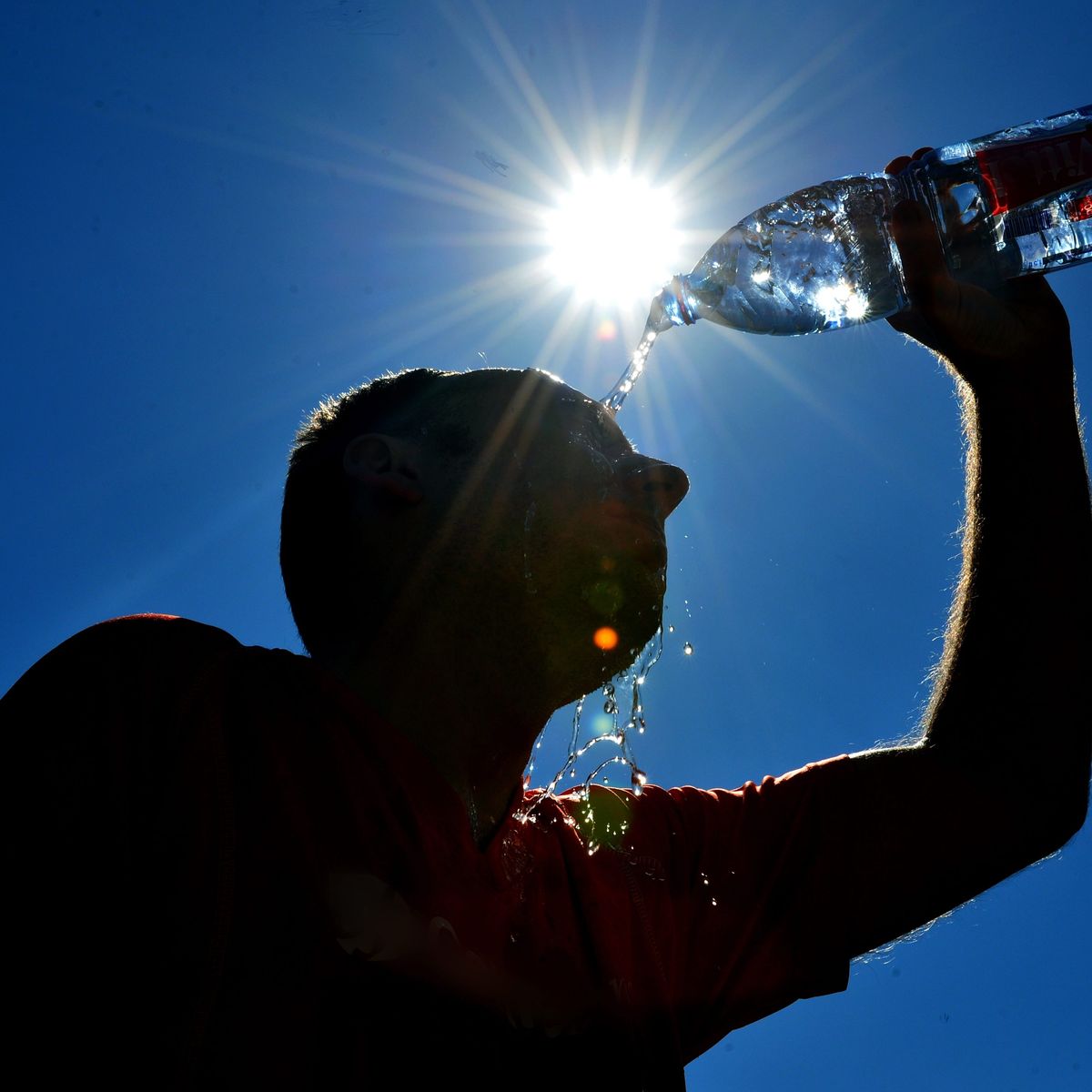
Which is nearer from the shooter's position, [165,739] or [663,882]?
[165,739]

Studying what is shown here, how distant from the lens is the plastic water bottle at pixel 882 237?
251 centimetres

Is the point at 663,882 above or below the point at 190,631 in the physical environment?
below

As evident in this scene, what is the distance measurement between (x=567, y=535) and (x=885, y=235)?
6.73ft

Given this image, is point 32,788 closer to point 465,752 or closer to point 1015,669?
point 465,752

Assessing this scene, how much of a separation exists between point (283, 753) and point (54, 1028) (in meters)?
0.58

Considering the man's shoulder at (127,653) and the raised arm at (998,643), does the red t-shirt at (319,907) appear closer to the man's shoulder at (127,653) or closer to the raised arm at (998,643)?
the man's shoulder at (127,653)

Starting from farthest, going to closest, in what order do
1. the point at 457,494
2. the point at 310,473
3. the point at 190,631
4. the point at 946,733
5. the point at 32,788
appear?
the point at 310,473, the point at 457,494, the point at 946,733, the point at 190,631, the point at 32,788

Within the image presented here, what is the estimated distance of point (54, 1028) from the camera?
121 cm

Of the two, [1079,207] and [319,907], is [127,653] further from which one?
[1079,207]

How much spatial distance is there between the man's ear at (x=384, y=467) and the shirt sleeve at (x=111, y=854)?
1.20 metres

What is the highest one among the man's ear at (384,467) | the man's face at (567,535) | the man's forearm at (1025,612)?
the man's ear at (384,467)

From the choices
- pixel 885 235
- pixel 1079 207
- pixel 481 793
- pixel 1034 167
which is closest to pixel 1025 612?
pixel 1034 167

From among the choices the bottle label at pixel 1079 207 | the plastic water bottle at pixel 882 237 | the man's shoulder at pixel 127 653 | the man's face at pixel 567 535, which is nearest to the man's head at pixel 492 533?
the man's face at pixel 567 535

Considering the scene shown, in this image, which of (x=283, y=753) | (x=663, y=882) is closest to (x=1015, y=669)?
(x=663, y=882)
